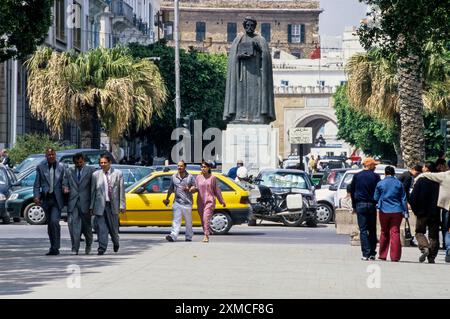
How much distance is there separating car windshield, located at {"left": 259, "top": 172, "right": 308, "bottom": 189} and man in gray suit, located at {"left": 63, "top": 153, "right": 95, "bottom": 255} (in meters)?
13.4

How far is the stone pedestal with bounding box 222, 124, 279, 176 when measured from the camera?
43.9 meters

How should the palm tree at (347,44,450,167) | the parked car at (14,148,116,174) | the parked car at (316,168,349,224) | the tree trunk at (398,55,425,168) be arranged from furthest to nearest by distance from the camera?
1. the palm tree at (347,44,450,167)
2. the parked car at (316,168,349,224)
3. the tree trunk at (398,55,425,168)
4. the parked car at (14,148,116,174)

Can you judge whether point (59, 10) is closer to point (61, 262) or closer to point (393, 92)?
point (393, 92)

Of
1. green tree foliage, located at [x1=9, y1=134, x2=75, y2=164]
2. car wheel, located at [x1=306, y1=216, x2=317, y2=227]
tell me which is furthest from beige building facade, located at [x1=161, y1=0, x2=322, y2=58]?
car wheel, located at [x1=306, y1=216, x2=317, y2=227]

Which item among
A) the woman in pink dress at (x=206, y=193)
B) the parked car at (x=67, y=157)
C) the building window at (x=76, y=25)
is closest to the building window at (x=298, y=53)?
the building window at (x=76, y=25)

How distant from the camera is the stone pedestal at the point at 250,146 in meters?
43.9

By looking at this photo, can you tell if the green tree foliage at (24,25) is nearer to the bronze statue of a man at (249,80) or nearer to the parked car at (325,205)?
the parked car at (325,205)

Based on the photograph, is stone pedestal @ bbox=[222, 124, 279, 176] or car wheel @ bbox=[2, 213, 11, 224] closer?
car wheel @ bbox=[2, 213, 11, 224]

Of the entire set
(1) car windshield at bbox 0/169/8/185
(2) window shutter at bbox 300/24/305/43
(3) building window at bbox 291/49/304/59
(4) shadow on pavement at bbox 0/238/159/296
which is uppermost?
(2) window shutter at bbox 300/24/305/43

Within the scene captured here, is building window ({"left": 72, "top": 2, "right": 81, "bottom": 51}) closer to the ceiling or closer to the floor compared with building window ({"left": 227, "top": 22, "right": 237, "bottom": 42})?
closer to the floor

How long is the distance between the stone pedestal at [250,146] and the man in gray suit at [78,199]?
61.0ft

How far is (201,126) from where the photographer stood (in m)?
76.1

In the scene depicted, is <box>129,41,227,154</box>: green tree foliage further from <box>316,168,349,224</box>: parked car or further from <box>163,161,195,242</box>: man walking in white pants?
<box>163,161,195,242</box>: man walking in white pants
